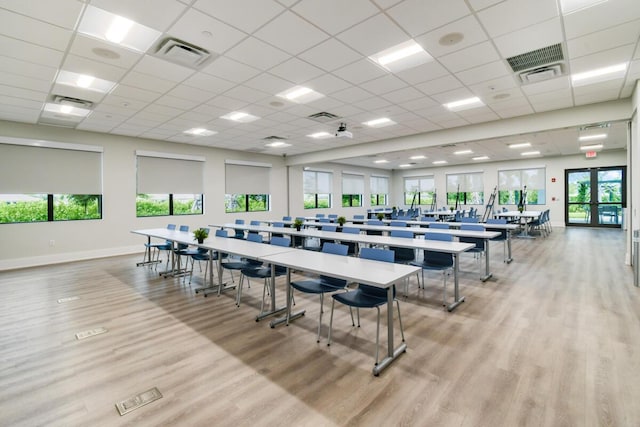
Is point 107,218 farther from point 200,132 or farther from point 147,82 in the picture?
point 147,82

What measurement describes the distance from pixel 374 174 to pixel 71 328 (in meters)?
15.6

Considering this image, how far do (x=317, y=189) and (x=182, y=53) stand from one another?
10366 millimetres

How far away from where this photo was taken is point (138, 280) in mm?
5723

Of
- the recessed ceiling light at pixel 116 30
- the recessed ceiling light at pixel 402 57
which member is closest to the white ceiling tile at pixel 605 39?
the recessed ceiling light at pixel 402 57

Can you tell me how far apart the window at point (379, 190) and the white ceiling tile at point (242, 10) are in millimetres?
14752

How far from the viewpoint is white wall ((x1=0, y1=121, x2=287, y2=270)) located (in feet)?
22.8

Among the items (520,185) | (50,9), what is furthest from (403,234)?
(520,185)

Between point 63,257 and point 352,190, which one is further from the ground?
point 352,190

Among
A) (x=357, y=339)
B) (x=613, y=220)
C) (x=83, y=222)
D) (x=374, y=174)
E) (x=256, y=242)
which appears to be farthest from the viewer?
(x=374, y=174)

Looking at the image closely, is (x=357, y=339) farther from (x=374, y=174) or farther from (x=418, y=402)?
(x=374, y=174)

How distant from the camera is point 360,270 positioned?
301 cm

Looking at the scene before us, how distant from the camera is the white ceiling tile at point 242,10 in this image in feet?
9.48

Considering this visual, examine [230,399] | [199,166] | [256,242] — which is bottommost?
[230,399]

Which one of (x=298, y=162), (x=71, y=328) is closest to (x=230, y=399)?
(x=71, y=328)
